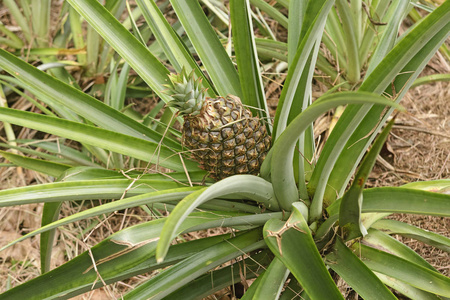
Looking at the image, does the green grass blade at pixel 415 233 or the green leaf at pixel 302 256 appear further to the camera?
the green grass blade at pixel 415 233

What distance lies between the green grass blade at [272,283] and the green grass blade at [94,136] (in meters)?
0.29

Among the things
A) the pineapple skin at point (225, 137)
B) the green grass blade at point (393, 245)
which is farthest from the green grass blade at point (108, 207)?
the green grass blade at point (393, 245)

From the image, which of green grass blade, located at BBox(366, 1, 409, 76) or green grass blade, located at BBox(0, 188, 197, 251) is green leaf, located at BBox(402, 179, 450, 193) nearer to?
green grass blade, located at BBox(366, 1, 409, 76)

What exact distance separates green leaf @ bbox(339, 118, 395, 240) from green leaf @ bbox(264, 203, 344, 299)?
75 mm

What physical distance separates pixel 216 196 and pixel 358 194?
22cm

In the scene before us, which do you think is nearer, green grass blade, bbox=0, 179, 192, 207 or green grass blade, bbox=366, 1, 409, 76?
green grass blade, bbox=0, 179, 192, 207

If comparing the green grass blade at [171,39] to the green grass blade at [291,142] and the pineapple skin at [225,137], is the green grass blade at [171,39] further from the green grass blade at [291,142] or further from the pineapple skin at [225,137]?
the green grass blade at [291,142]

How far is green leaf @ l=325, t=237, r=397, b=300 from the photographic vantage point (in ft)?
2.63

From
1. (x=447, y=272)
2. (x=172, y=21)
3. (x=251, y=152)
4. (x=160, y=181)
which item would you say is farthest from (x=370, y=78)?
(x=172, y=21)

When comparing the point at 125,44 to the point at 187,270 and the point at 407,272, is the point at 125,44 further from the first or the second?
the point at 407,272

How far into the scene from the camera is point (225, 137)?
0.88 metres

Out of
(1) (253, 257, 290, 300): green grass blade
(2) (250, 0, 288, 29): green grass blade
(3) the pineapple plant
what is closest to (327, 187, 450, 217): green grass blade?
(3) the pineapple plant

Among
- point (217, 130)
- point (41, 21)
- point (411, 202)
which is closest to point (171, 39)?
point (217, 130)

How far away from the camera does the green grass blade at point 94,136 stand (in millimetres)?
916
